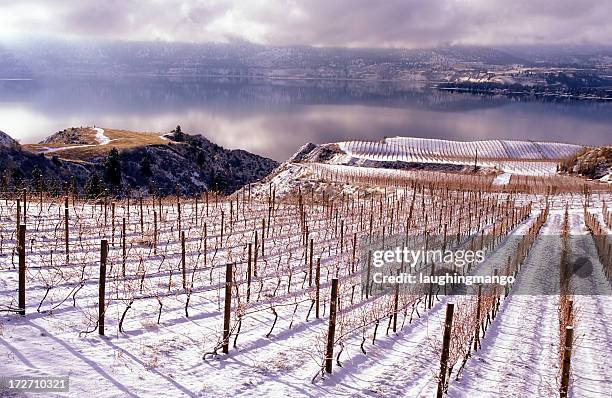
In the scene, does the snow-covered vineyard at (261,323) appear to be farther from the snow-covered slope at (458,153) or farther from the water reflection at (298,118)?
the water reflection at (298,118)

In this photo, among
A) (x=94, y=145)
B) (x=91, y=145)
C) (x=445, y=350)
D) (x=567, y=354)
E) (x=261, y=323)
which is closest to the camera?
(x=567, y=354)

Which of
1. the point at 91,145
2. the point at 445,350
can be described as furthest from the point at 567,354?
the point at 91,145

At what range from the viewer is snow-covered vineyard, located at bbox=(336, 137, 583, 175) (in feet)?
188

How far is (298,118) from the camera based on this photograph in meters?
120

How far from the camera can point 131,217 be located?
60.3 feet

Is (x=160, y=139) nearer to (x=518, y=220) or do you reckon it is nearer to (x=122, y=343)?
(x=518, y=220)

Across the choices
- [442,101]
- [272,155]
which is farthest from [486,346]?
[442,101]

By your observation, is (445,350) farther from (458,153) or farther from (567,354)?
(458,153)

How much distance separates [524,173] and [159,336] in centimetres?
4904

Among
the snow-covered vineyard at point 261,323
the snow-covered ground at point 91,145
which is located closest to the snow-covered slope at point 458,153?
the snow-covered ground at point 91,145

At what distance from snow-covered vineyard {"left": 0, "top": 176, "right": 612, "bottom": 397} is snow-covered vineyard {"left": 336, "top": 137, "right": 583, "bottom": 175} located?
134 feet

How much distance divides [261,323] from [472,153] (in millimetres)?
60157

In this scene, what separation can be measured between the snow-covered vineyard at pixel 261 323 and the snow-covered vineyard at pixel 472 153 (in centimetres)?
4070

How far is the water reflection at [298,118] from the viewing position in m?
95.7
